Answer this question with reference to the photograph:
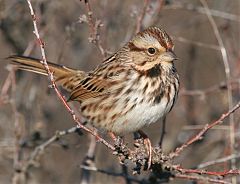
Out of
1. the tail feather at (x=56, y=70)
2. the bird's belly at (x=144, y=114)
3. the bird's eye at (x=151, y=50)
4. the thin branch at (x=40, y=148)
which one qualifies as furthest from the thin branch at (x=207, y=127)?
the tail feather at (x=56, y=70)

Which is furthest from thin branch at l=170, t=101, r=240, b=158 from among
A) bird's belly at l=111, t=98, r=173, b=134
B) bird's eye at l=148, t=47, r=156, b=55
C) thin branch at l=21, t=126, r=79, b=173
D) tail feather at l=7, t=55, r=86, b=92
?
tail feather at l=7, t=55, r=86, b=92

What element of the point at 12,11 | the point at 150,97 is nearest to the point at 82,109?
the point at 150,97

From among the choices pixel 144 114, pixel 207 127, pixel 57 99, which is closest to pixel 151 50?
pixel 144 114

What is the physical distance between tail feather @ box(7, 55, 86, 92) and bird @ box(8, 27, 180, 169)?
1.06 feet

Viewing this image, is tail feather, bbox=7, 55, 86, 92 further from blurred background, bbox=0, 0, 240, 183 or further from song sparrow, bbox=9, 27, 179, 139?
song sparrow, bbox=9, 27, 179, 139

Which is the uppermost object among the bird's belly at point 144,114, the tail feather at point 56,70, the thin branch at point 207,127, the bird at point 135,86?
the tail feather at point 56,70

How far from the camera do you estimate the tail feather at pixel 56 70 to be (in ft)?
17.3

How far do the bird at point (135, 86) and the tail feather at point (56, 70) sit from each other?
0.32m

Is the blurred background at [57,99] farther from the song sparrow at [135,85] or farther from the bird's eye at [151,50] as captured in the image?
the bird's eye at [151,50]

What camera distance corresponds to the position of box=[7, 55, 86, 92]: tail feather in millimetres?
5270

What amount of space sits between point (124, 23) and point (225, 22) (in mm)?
960

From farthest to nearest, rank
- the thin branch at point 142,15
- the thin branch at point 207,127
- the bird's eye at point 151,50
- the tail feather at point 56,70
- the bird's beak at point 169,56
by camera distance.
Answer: the tail feather at point 56,70 → the thin branch at point 142,15 → the bird's eye at point 151,50 → the bird's beak at point 169,56 → the thin branch at point 207,127

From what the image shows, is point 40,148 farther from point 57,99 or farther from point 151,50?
point 57,99

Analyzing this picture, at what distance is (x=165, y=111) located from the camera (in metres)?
4.54
